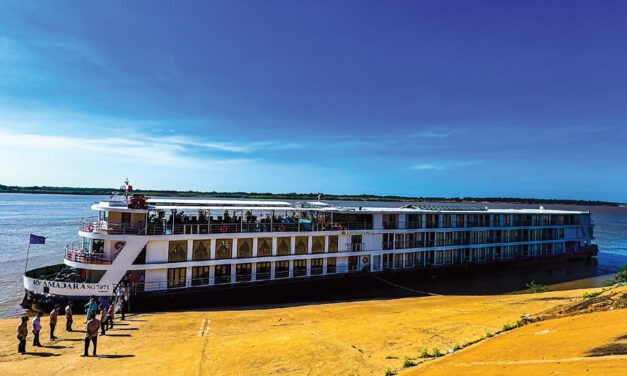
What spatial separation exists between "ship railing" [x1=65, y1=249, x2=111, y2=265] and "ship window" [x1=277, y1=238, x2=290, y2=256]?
41.8ft

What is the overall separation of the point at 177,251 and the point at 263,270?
7.24m

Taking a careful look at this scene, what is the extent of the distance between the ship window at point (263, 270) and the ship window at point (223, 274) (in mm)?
2501

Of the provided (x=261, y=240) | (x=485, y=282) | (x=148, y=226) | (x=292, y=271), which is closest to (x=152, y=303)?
(x=148, y=226)

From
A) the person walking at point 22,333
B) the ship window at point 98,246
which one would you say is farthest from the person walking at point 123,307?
the person walking at point 22,333

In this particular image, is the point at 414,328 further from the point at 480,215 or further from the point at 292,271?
the point at 480,215

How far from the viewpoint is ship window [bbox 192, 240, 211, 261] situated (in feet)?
97.1

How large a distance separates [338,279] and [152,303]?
15.9 meters

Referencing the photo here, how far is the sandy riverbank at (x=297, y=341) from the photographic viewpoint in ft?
49.3

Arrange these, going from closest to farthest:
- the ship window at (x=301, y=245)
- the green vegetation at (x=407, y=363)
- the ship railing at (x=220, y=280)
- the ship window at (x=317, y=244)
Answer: the green vegetation at (x=407, y=363) < the ship railing at (x=220, y=280) < the ship window at (x=301, y=245) < the ship window at (x=317, y=244)

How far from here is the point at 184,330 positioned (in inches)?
854

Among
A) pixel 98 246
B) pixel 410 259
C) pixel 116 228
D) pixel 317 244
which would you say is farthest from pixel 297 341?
pixel 410 259

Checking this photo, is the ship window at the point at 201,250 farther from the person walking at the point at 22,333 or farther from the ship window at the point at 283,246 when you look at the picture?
the person walking at the point at 22,333

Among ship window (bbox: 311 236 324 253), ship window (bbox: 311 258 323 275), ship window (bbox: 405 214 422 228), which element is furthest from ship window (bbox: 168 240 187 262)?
ship window (bbox: 405 214 422 228)

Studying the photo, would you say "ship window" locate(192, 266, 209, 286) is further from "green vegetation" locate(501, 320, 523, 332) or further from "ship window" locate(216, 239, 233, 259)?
"green vegetation" locate(501, 320, 523, 332)
